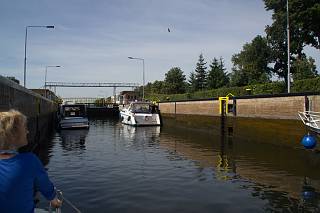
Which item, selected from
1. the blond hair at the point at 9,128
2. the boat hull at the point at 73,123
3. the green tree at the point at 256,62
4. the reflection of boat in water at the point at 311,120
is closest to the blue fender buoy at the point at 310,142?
the reflection of boat in water at the point at 311,120

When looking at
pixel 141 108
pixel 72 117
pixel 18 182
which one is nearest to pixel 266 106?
pixel 72 117

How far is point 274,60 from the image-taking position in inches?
2884

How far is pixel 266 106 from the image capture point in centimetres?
2503

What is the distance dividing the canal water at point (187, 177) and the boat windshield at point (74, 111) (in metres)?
19.2

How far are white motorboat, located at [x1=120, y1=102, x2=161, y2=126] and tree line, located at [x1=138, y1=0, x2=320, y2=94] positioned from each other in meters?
17.6

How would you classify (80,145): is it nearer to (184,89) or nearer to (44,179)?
(44,179)

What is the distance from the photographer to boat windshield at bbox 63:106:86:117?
139 feet

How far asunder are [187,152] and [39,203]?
11662 millimetres

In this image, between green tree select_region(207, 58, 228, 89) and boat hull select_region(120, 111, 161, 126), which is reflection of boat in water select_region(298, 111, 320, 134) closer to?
boat hull select_region(120, 111, 161, 126)

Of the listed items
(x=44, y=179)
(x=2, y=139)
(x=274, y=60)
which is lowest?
(x=44, y=179)

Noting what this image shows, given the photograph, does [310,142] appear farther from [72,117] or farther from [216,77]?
[216,77]

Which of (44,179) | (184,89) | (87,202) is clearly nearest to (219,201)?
(87,202)

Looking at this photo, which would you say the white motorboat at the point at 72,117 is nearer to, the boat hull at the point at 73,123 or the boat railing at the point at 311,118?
the boat hull at the point at 73,123

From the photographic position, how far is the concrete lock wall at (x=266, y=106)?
20572mm
